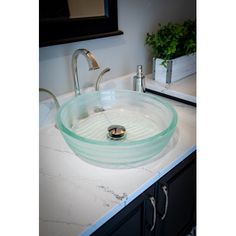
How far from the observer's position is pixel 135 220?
2.51 ft

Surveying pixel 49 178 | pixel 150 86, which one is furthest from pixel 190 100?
pixel 49 178

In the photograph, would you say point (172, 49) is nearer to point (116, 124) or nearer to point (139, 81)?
point (139, 81)

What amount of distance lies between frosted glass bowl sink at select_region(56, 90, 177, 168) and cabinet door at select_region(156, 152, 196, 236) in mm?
155

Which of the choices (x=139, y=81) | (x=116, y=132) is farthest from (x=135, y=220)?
(x=139, y=81)

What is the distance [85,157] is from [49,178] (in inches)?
4.8

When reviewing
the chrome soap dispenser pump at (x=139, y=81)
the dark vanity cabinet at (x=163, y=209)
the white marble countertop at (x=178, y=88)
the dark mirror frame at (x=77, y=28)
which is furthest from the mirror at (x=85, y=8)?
the dark vanity cabinet at (x=163, y=209)

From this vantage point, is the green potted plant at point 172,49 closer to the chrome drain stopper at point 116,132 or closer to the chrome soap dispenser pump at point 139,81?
the chrome soap dispenser pump at point 139,81

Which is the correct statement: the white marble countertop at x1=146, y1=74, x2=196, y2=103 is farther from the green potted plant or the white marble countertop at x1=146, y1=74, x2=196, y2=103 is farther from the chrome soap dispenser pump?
the chrome soap dispenser pump

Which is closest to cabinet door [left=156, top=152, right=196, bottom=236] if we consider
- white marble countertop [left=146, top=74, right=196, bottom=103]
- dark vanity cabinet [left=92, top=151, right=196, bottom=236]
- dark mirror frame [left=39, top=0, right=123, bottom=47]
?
dark vanity cabinet [left=92, top=151, right=196, bottom=236]

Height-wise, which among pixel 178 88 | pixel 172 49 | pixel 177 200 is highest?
pixel 172 49

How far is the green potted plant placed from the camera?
118cm

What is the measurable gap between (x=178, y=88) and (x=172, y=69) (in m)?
0.10

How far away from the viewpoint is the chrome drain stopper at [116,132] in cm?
87

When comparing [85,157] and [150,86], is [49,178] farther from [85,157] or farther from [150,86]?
[150,86]
